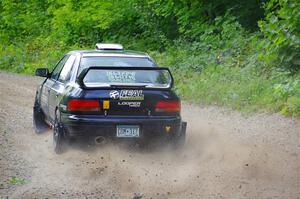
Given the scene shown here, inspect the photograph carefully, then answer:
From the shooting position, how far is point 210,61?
1894 centimetres

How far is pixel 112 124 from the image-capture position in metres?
8.64

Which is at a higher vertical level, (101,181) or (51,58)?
(101,181)

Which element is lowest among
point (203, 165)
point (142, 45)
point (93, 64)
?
point (142, 45)

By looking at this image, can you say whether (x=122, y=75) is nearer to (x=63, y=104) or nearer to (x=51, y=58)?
(x=63, y=104)

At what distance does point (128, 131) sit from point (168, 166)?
82cm

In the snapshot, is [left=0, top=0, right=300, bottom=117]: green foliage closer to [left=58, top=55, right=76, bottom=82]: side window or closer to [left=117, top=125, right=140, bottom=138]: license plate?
[left=117, top=125, right=140, bottom=138]: license plate

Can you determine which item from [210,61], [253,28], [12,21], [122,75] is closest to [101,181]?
[122,75]

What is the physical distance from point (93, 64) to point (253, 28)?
13.0 m

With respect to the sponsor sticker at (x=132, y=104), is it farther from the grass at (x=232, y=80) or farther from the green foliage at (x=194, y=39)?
the grass at (x=232, y=80)

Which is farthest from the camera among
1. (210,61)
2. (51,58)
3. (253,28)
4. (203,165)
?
(51,58)

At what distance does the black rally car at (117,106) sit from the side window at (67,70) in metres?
0.23

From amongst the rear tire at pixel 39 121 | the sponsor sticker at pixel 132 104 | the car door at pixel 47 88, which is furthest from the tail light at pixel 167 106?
the rear tire at pixel 39 121

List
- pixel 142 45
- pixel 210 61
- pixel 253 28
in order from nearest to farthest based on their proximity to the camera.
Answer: pixel 210 61 → pixel 253 28 → pixel 142 45

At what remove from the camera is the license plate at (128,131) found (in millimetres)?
8695
